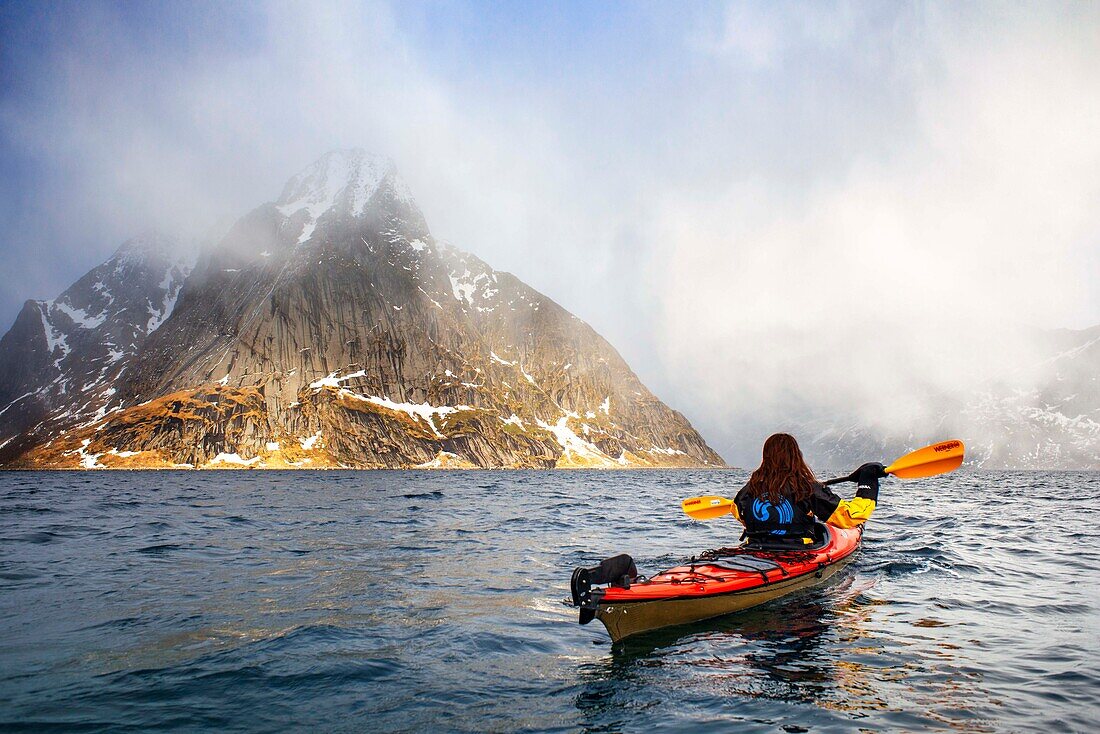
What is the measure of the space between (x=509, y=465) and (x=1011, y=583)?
597 ft

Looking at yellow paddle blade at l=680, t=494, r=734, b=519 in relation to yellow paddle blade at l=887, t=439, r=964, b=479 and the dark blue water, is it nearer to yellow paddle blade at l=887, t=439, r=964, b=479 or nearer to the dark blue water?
the dark blue water

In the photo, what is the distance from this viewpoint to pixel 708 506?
46.6 ft

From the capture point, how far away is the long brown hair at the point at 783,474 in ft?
36.5

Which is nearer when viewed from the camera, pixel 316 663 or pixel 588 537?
pixel 316 663

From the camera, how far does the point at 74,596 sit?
11.9 meters

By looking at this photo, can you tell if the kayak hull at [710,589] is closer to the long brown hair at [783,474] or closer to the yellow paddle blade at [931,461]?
the long brown hair at [783,474]

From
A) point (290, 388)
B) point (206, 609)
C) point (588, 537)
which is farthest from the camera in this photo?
point (290, 388)

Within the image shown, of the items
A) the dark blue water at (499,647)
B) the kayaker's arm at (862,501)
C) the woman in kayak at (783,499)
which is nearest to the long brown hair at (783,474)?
the woman in kayak at (783,499)

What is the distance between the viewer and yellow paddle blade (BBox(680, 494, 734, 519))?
46.0 feet

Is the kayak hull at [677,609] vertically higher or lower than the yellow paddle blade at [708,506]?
lower

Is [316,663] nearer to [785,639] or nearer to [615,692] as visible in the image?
[615,692]

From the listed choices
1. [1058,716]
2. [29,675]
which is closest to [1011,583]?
[1058,716]

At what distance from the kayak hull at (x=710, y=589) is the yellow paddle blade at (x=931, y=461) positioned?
356 centimetres

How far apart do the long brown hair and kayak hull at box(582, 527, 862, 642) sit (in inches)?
48.3
